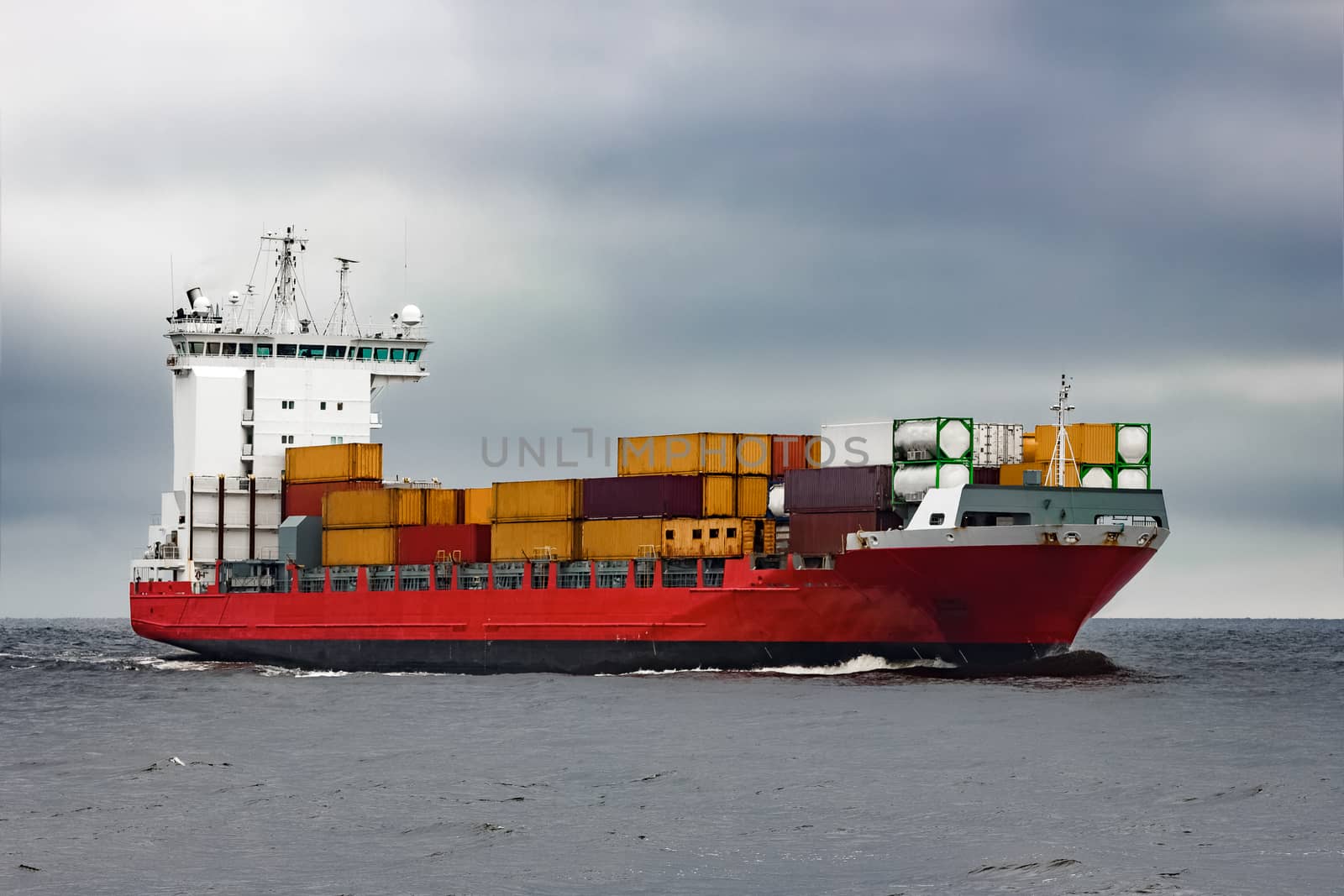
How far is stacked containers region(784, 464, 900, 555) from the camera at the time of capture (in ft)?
136

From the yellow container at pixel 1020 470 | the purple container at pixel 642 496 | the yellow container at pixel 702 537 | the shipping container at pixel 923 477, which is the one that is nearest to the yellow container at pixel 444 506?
the purple container at pixel 642 496

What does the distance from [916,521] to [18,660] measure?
43.6 m

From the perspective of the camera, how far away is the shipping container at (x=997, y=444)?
41.9 metres

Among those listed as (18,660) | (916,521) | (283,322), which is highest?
(283,322)

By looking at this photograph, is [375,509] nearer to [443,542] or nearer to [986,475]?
[443,542]

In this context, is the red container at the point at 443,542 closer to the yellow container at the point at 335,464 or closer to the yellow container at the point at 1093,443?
the yellow container at the point at 335,464

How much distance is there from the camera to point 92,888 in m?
20.1

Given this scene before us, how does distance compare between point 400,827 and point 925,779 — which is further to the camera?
point 925,779

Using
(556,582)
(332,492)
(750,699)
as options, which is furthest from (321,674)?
(750,699)

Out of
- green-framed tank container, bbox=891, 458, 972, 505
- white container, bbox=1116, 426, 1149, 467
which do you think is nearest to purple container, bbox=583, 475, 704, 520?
green-framed tank container, bbox=891, 458, 972, 505

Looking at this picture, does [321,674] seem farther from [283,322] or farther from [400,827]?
[400,827]

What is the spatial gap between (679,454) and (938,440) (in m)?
8.14

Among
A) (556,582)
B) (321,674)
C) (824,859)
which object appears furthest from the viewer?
(321,674)

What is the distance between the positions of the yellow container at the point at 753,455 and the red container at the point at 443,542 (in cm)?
977
